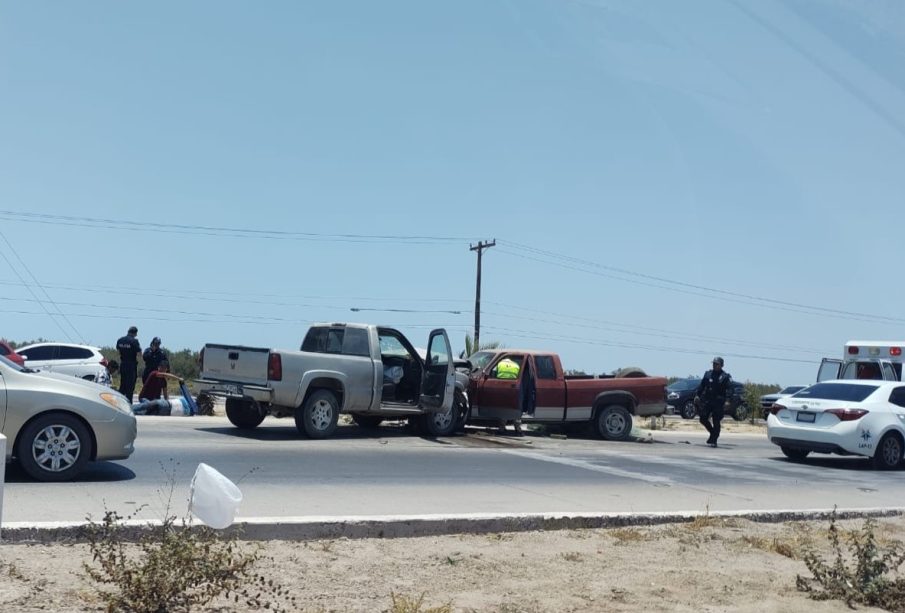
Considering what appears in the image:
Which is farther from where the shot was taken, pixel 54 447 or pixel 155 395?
pixel 155 395

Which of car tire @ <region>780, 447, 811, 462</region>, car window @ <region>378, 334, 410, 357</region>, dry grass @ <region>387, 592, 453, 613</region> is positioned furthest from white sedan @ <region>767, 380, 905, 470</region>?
dry grass @ <region>387, 592, 453, 613</region>

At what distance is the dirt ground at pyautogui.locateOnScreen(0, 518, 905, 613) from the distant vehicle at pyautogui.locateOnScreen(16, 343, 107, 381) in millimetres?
17843

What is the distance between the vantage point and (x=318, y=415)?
16.3 m

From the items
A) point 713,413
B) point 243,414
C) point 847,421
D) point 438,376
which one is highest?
point 438,376

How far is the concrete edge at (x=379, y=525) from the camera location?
22.8 ft

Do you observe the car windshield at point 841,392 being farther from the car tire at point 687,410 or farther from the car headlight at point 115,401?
the car tire at point 687,410

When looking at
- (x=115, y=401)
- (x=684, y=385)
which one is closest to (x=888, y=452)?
(x=115, y=401)

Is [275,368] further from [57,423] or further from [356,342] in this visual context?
[57,423]

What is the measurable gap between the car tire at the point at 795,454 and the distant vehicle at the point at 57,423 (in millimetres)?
12375

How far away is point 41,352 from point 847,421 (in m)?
18.3

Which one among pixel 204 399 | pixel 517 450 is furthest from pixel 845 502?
pixel 204 399

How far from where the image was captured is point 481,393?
19438 mm

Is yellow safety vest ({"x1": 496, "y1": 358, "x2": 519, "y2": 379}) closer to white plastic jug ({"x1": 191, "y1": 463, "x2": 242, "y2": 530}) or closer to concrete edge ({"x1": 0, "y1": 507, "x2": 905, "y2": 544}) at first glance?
concrete edge ({"x1": 0, "y1": 507, "x2": 905, "y2": 544})

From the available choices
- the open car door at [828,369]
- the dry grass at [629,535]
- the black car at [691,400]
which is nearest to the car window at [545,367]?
the dry grass at [629,535]
